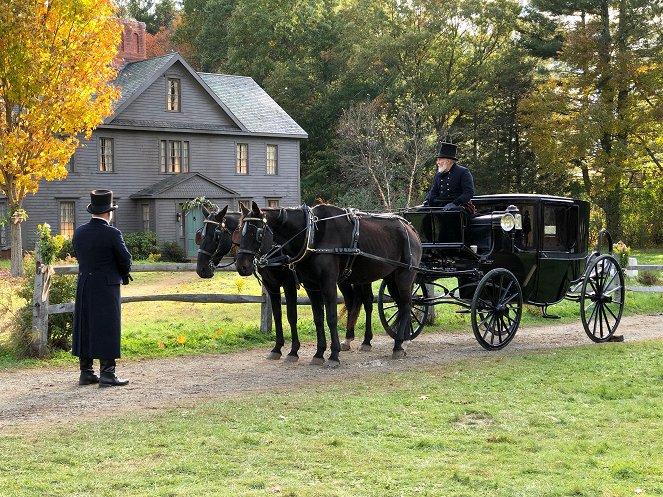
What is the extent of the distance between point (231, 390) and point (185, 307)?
26.8 ft

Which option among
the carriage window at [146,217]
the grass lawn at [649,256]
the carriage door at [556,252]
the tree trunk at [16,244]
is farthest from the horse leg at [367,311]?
the carriage window at [146,217]

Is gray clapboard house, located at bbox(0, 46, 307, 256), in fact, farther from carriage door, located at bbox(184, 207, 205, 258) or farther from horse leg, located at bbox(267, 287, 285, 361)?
horse leg, located at bbox(267, 287, 285, 361)

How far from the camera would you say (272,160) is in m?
43.2

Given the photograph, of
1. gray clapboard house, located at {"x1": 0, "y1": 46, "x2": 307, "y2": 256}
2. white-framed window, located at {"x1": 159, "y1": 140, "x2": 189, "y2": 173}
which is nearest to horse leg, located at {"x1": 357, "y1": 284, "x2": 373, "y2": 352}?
gray clapboard house, located at {"x1": 0, "y1": 46, "x2": 307, "y2": 256}

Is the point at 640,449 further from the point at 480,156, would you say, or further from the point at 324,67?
the point at 324,67

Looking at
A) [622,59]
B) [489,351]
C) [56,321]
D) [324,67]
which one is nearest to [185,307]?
[56,321]

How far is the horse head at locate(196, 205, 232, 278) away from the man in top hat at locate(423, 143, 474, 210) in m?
3.13

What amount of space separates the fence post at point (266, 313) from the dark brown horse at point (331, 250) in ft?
7.02

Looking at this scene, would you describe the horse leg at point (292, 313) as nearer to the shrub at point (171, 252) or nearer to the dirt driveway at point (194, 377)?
the dirt driveway at point (194, 377)

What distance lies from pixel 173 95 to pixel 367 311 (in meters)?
27.8

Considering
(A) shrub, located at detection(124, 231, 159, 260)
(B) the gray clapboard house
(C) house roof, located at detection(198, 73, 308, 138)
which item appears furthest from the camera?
(C) house roof, located at detection(198, 73, 308, 138)

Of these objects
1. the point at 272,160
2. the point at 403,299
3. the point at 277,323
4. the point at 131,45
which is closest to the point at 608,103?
the point at 272,160

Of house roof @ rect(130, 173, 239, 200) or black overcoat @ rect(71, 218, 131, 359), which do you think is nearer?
black overcoat @ rect(71, 218, 131, 359)

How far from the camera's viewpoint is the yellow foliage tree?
Answer: 25844 mm
